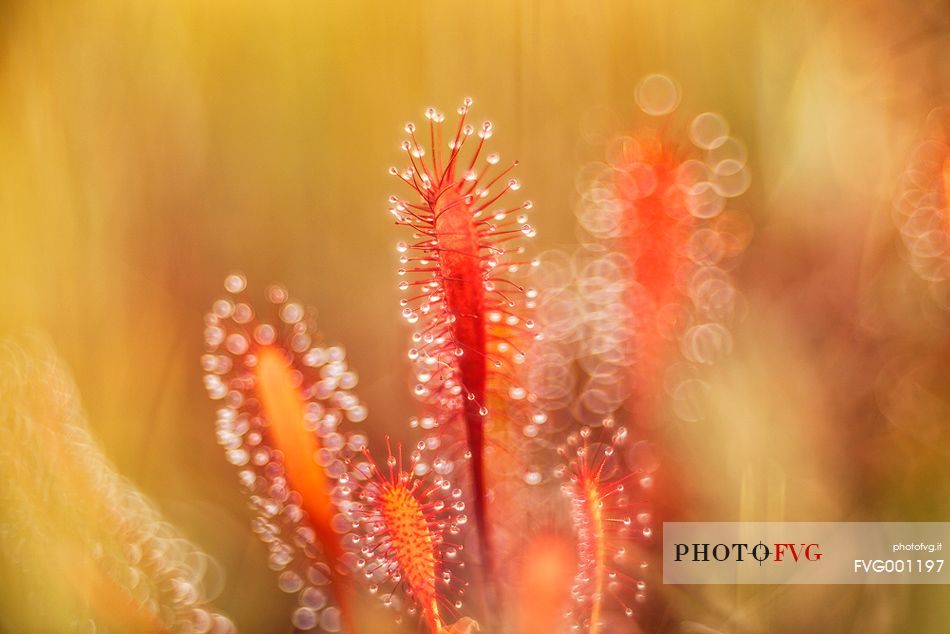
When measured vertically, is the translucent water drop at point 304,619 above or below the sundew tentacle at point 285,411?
below

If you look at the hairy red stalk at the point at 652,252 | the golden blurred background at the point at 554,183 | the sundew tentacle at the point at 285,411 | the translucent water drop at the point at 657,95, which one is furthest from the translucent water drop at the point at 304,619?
the translucent water drop at the point at 657,95

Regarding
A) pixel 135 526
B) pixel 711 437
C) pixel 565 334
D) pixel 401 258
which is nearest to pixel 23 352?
pixel 135 526

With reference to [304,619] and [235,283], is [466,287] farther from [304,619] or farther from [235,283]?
[304,619]

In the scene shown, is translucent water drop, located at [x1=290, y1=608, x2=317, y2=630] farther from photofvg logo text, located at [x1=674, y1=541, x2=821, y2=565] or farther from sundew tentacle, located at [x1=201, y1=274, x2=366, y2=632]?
photofvg logo text, located at [x1=674, y1=541, x2=821, y2=565]

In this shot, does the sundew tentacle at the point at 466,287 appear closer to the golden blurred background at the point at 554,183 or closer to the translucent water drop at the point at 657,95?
the golden blurred background at the point at 554,183

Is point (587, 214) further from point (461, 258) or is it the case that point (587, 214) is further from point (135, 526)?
point (135, 526)

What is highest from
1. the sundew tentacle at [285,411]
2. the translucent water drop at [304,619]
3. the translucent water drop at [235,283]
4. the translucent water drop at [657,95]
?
the translucent water drop at [657,95]

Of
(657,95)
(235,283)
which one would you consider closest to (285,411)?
(235,283)
